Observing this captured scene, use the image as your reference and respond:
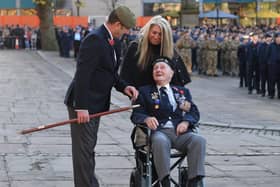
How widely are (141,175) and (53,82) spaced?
16013mm

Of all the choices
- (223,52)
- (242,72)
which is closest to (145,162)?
(242,72)

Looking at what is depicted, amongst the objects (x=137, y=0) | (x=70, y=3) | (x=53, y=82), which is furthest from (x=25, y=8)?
(x=53, y=82)

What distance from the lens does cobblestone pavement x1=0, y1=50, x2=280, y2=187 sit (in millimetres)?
8031

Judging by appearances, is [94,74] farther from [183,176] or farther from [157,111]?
[183,176]

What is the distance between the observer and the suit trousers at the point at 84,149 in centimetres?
628

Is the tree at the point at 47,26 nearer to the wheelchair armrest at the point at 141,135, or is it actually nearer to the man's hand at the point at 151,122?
the wheelchair armrest at the point at 141,135

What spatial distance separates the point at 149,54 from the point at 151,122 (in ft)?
2.33

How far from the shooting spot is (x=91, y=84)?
620 cm

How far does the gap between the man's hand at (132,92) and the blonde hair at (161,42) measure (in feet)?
0.84

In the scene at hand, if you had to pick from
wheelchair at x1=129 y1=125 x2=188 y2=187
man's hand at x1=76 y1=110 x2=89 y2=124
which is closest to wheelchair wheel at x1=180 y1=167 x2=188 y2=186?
wheelchair at x1=129 y1=125 x2=188 y2=187

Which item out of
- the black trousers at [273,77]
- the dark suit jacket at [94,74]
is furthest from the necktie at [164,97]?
the black trousers at [273,77]

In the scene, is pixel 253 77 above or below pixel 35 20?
below

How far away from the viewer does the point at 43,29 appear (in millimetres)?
44844

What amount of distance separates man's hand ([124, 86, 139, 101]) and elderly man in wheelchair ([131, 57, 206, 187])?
43 millimetres
